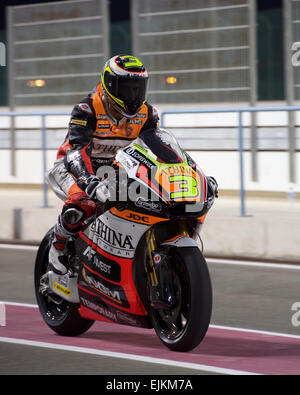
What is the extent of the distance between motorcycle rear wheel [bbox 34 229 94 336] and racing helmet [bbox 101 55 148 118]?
1060 mm

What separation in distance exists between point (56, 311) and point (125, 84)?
1658 millimetres

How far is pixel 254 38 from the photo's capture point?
1364 cm

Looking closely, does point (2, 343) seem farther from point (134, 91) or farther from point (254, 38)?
point (254, 38)

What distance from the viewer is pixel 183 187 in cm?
630

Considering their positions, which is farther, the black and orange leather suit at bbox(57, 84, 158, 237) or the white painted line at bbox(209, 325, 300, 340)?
the white painted line at bbox(209, 325, 300, 340)

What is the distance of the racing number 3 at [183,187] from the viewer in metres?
6.25

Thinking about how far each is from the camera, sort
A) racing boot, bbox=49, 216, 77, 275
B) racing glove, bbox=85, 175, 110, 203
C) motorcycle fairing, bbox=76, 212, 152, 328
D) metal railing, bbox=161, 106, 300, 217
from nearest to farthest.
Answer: racing glove, bbox=85, 175, 110, 203, motorcycle fairing, bbox=76, 212, 152, 328, racing boot, bbox=49, 216, 77, 275, metal railing, bbox=161, 106, 300, 217

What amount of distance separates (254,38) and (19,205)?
3.60m

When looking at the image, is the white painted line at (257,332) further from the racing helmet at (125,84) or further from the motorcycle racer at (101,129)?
the racing helmet at (125,84)

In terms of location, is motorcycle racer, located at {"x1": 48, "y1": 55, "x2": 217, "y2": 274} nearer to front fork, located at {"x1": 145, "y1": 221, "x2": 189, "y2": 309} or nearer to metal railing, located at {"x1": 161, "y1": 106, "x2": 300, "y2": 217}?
front fork, located at {"x1": 145, "y1": 221, "x2": 189, "y2": 309}

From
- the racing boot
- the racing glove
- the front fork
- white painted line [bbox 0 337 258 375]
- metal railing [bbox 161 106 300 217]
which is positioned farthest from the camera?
metal railing [bbox 161 106 300 217]

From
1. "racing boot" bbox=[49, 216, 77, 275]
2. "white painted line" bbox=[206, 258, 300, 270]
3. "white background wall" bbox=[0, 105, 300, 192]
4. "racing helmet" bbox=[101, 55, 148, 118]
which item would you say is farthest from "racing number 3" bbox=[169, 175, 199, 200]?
"white background wall" bbox=[0, 105, 300, 192]

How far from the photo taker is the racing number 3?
6250 millimetres

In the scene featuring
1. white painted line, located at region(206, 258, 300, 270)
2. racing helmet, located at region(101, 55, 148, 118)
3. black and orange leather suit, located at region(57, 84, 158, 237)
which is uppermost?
racing helmet, located at region(101, 55, 148, 118)
